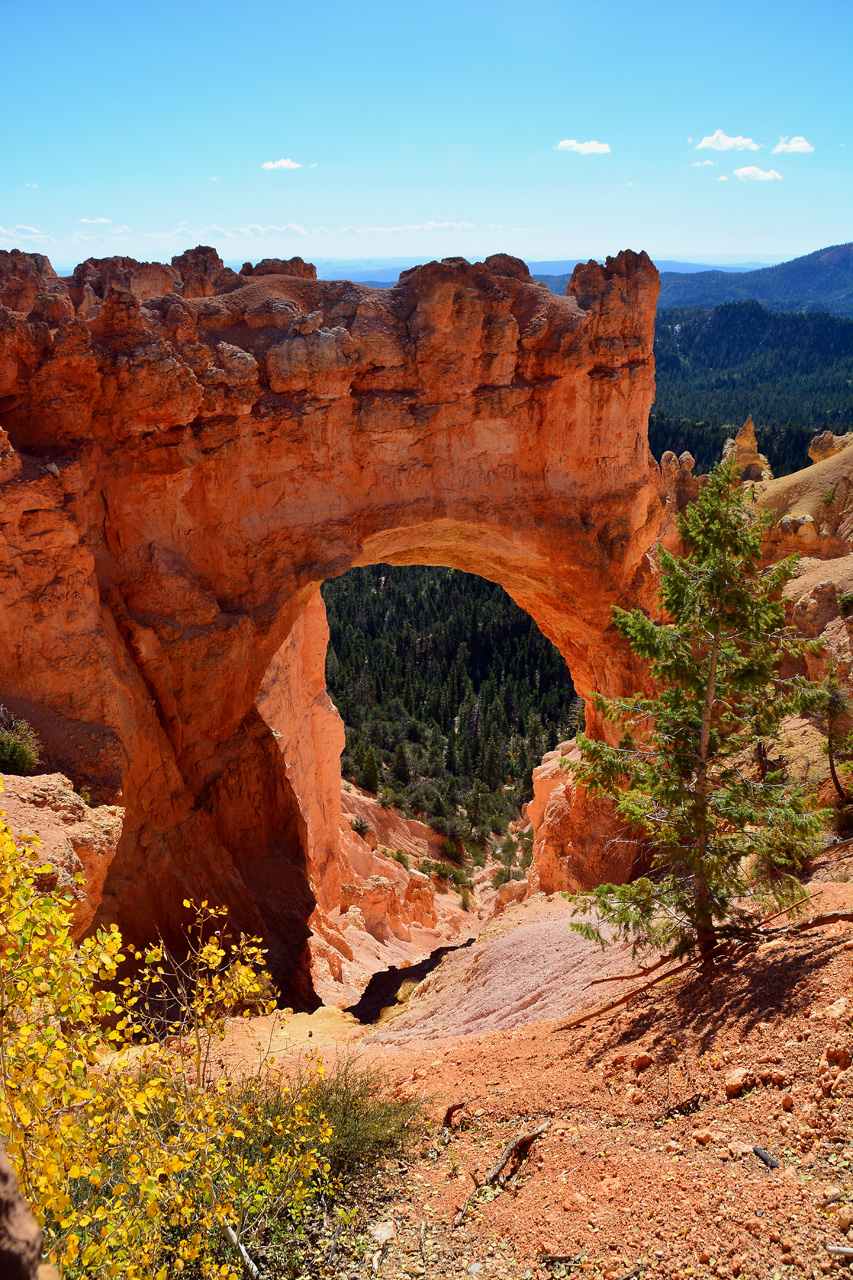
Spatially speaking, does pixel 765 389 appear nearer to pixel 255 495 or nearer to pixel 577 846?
pixel 577 846

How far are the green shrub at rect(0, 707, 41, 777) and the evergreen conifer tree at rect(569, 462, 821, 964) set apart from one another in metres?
7.74

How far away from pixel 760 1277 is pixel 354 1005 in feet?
50.1

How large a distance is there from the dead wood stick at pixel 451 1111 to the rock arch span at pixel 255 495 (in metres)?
6.79

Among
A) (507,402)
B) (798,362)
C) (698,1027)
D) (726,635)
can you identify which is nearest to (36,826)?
(698,1027)

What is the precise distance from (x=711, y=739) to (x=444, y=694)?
168 ft

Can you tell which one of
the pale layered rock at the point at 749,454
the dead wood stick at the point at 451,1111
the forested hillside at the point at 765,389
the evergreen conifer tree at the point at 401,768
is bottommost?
the evergreen conifer tree at the point at 401,768

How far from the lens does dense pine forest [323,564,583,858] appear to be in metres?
46.7

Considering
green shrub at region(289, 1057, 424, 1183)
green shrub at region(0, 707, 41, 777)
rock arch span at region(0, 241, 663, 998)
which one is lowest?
green shrub at region(289, 1057, 424, 1183)

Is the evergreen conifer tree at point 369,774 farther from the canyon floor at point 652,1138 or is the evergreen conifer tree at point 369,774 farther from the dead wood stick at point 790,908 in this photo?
the dead wood stick at point 790,908

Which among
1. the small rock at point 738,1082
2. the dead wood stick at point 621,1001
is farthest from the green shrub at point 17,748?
the small rock at point 738,1082

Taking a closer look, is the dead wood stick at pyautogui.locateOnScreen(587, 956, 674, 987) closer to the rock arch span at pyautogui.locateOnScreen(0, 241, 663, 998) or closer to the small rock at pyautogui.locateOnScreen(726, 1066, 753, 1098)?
the small rock at pyautogui.locateOnScreen(726, 1066, 753, 1098)

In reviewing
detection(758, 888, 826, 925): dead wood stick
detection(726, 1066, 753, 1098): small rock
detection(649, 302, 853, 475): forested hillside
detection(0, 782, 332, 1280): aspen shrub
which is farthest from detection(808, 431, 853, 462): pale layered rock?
detection(0, 782, 332, 1280): aspen shrub

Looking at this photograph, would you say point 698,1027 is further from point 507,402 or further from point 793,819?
point 507,402

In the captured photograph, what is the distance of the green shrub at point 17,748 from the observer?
1162 centimetres
